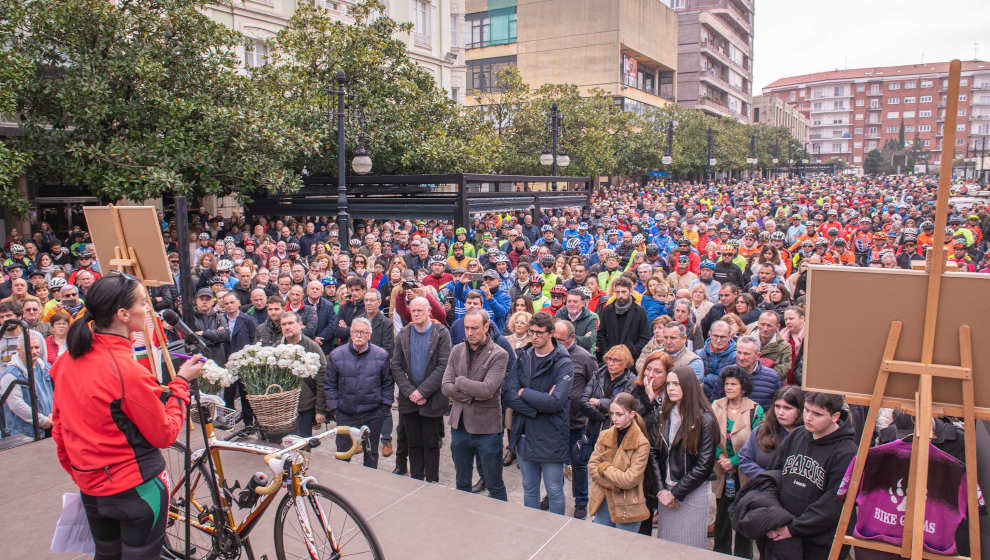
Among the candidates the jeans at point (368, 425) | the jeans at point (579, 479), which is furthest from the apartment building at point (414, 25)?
the jeans at point (579, 479)

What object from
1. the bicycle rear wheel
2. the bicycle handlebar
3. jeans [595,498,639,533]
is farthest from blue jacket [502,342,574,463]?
the bicycle rear wheel

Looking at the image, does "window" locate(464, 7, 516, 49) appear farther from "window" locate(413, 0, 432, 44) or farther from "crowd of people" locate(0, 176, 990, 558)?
"crowd of people" locate(0, 176, 990, 558)

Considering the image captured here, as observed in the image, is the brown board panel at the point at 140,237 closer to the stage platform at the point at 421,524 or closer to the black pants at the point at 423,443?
the stage platform at the point at 421,524

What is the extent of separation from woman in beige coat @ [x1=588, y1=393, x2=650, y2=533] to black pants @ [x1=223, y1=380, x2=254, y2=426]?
457cm

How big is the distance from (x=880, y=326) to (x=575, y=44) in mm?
61107

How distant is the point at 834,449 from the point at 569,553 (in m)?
1.78

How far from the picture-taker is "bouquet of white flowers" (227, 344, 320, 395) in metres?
5.50

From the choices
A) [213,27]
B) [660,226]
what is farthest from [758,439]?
[213,27]

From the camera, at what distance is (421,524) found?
5.02m

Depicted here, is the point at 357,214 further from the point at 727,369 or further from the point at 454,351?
the point at 727,369

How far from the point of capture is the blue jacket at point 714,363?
6.64m

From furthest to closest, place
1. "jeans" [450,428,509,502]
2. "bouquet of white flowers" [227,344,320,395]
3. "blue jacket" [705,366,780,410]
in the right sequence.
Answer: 1. "jeans" [450,428,509,502]
2. "blue jacket" [705,366,780,410]
3. "bouquet of white flowers" [227,344,320,395]

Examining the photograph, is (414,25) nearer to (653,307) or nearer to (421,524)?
(653,307)

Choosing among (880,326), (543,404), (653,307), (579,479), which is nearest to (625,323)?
(653,307)
